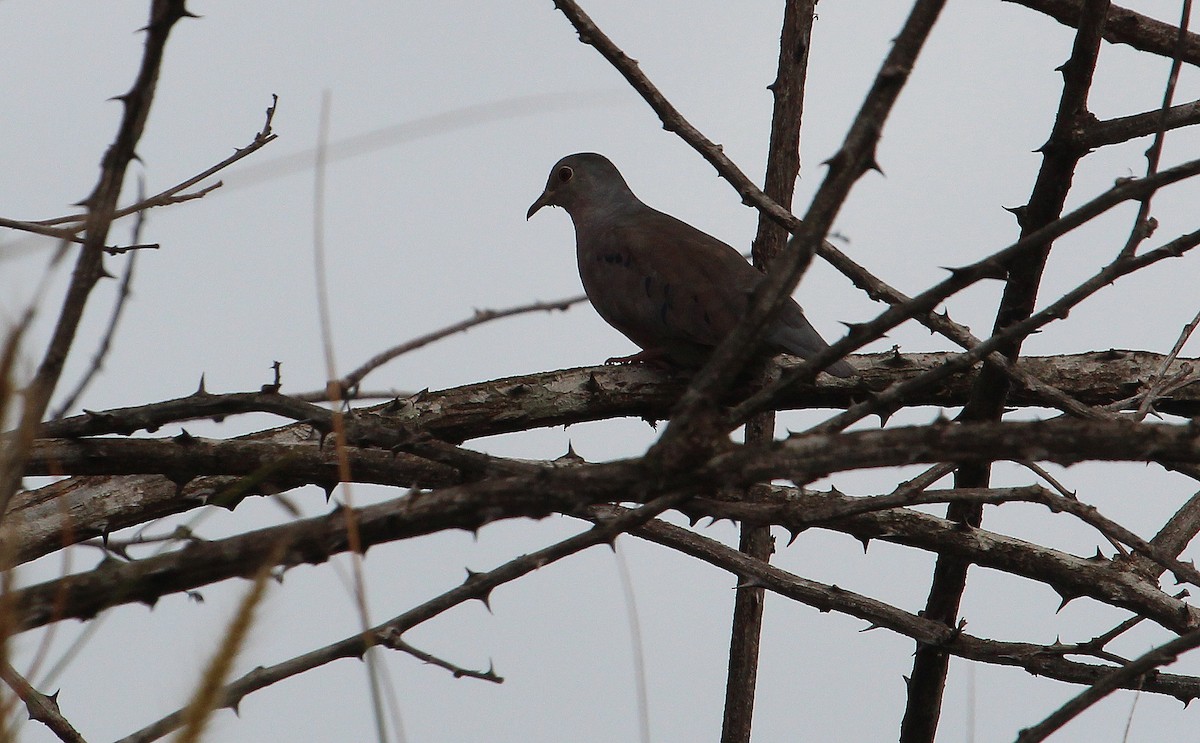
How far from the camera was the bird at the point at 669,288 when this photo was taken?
4.75 meters

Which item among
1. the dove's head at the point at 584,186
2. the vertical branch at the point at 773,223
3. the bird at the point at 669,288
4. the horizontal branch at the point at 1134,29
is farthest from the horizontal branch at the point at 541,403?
the dove's head at the point at 584,186

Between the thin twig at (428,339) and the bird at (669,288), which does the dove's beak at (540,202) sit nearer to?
the bird at (669,288)

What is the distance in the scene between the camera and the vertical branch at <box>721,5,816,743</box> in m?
4.79

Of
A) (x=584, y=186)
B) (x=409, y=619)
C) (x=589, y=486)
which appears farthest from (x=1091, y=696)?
(x=584, y=186)

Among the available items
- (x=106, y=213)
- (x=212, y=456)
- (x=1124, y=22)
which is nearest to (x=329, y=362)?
(x=106, y=213)

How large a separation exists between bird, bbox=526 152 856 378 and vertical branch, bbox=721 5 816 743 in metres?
0.30

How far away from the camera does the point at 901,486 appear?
352cm

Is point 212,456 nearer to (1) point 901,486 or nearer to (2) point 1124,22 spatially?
(1) point 901,486

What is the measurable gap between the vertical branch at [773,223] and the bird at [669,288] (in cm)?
30

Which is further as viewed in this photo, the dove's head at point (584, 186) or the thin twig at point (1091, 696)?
the dove's head at point (584, 186)

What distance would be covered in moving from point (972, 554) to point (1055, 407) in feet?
1.77

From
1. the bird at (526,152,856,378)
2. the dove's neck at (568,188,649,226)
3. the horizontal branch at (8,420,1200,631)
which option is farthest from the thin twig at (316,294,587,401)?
the dove's neck at (568,188,649,226)

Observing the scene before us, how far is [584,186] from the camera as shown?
23.0 ft

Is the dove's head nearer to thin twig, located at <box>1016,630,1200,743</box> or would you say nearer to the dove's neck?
the dove's neck
